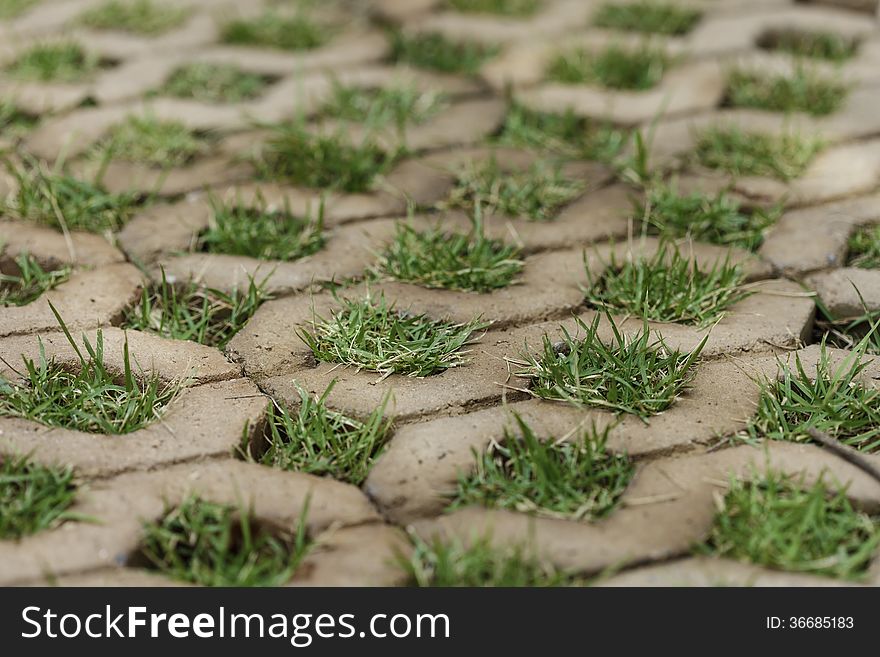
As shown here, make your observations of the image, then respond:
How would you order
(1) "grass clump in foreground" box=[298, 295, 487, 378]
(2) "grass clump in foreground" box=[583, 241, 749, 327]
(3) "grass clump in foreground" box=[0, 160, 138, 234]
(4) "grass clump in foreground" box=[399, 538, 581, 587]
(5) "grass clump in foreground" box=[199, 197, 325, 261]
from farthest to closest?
(3) "grass clump in foreground" box=[0, 160, 138, 234]
(5) "grass clump in foreground" box=[199, 197, 325, 261]
(2) "grass clump in foreground" box=[583, 241, 749, 327]
(1) "grass clump in foreground" box=[298, 295, 487, 378]
(4) "grass clump in foreground" box=[399, 538, 581, 587]

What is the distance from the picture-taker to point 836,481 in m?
1.60

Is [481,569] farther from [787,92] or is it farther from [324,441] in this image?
[787,92]

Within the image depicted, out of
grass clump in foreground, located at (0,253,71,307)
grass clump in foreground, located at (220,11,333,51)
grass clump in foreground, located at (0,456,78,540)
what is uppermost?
grass clump in foreground, located at (220,11,333,51)

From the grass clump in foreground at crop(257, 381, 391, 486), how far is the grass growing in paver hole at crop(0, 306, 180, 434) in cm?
19

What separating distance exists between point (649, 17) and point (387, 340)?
1831 mm

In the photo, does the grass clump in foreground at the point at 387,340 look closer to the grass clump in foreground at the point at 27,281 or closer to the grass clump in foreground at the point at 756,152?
the grass clump in foreground at the point at 27,281

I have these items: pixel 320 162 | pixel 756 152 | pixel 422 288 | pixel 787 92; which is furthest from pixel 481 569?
pixel 787 92

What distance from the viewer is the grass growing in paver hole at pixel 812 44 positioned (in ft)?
10.2

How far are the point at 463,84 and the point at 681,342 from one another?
1320 millimetres

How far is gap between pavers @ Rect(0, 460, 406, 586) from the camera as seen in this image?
4.92 ft

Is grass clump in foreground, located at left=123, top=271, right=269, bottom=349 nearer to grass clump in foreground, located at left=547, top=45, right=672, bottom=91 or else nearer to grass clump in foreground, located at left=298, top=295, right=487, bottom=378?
grass clump in foreground, located at left=298, top=295, right=487, bottom=378

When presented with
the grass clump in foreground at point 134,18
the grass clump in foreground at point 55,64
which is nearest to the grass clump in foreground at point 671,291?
the grass clump in foreground at point 55,64

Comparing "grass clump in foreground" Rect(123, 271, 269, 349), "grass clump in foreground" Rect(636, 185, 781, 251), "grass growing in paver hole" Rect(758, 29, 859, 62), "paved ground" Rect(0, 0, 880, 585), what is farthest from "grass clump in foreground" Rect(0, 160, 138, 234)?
"grass growing in paver hole" Rect(758, 29, 859, 62)
